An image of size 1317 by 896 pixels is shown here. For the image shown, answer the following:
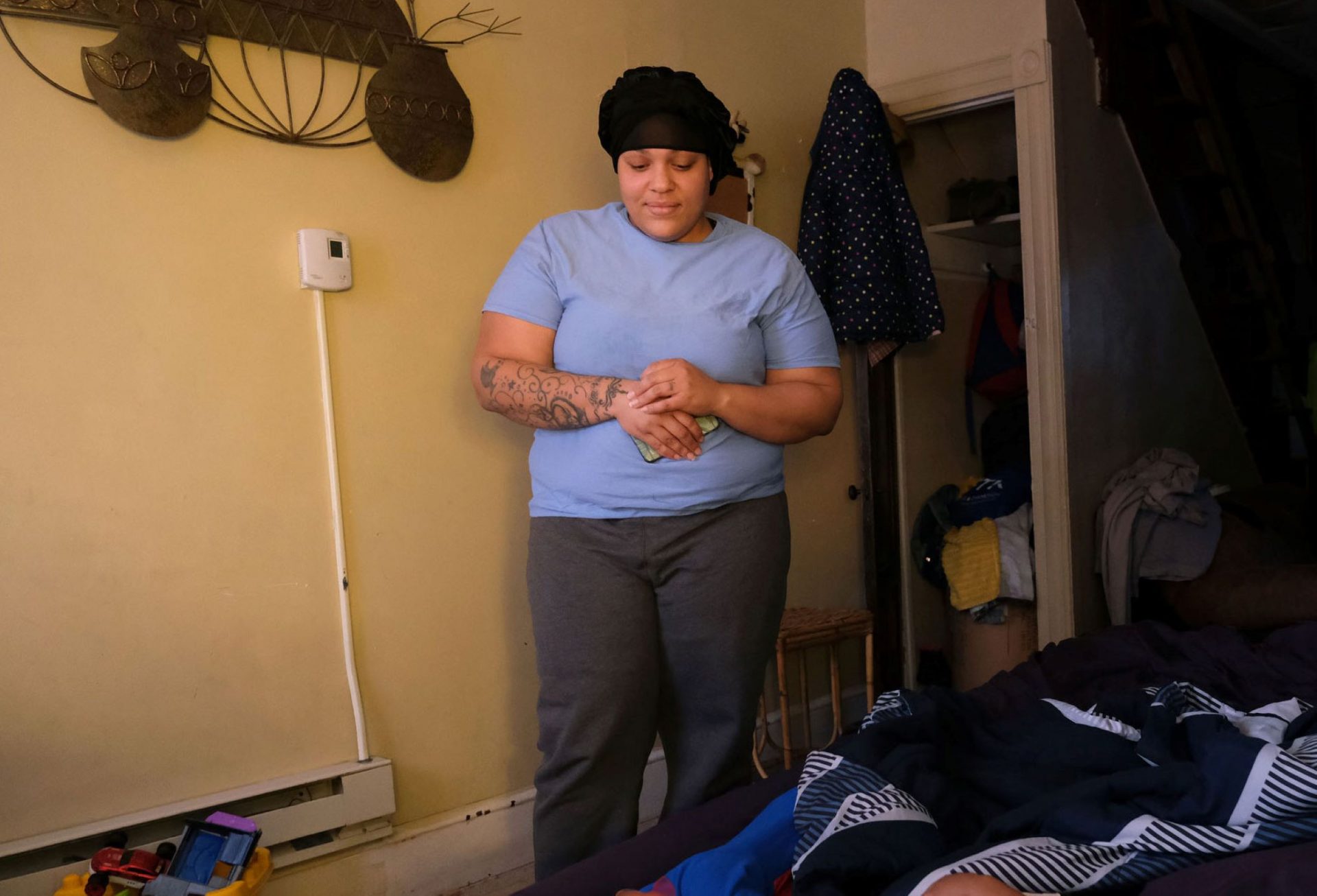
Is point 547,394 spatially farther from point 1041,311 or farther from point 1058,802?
point 1041,311

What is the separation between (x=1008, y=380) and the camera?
12.3ft

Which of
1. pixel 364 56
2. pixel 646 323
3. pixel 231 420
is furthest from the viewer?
pixel 364 56

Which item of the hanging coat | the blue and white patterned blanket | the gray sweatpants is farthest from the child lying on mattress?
the hanging coat

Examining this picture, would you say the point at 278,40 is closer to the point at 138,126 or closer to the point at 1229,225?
the point at 138,126

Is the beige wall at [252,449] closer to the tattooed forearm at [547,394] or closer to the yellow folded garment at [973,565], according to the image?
the tattooed forearm at [547,394]

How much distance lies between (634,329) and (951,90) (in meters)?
2.02

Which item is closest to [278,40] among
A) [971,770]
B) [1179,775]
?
[971,770]

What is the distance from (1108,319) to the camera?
3.61 m

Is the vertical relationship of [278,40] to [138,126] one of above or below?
above

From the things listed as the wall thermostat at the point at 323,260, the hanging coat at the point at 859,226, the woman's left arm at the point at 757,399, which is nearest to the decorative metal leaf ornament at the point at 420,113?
the wall thermostat at the point at 323,260

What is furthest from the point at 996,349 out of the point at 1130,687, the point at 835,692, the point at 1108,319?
the point at 1130,687

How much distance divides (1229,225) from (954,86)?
5.69 feet

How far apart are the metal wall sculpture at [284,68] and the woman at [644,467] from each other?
1.81ft

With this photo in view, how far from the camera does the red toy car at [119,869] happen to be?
1617 millimetres
